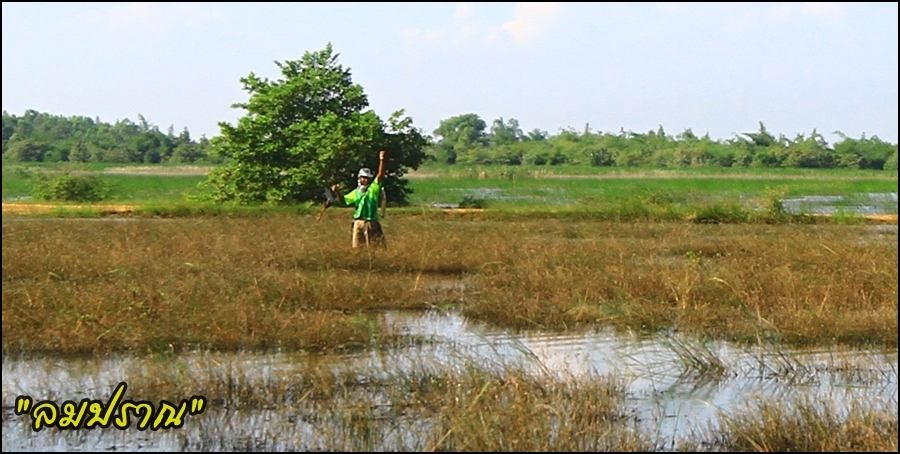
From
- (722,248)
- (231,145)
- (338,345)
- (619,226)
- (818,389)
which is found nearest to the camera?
(818,389)

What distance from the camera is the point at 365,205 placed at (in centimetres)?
1097

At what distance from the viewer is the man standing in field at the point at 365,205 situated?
11.0 metres

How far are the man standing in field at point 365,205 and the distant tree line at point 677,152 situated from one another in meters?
33.5

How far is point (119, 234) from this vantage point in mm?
13734

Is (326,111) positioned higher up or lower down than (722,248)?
higher up

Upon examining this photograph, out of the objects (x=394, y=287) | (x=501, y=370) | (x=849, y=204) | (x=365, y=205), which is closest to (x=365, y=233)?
(x=365, y=205)

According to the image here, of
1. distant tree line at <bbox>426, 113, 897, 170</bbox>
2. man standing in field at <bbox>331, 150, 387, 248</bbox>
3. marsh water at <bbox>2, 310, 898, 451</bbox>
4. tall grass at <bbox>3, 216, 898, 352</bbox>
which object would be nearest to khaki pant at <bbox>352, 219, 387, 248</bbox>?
man standing in field at <bbox>331, 150, 387, 248</bbox>

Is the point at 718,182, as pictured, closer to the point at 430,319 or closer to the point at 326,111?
the point at 326,111

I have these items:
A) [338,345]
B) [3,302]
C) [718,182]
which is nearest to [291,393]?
[338,345]

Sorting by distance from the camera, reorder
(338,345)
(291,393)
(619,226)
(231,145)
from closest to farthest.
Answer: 1. (291,393)
2. (338,345)
3. (619,226)
4. (231,145)

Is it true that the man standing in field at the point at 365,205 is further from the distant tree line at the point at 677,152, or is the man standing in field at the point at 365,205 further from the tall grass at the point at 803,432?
the distant tree line at the point at 677,152

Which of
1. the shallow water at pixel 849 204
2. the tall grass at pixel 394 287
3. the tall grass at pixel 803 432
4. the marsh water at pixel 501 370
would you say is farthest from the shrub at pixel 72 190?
the tall grass at pixel 803 432

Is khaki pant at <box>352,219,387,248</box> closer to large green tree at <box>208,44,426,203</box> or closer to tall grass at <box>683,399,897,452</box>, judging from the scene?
tall grass at <box>683,399,897,452</box>

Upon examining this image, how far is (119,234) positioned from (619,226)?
8.37 metres
